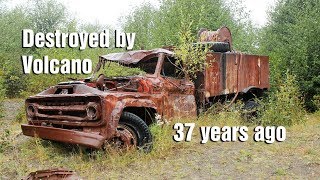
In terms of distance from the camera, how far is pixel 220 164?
6324 mm

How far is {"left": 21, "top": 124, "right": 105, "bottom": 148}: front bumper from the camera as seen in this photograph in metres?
6.33

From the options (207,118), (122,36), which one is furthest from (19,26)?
(207,118)

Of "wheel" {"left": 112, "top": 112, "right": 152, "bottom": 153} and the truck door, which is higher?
the truck door

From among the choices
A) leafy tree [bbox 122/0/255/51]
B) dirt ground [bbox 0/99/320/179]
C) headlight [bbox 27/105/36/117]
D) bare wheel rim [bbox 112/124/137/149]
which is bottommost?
dirt ground [bbox 0/99/320/179]

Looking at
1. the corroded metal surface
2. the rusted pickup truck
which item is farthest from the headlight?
the corroded metal surface

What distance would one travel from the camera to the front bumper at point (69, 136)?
633cm

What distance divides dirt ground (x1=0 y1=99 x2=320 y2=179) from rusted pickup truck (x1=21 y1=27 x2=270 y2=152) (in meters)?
0.46

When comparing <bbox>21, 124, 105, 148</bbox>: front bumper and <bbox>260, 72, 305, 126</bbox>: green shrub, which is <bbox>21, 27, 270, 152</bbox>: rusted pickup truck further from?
<bbox>260, 72, 305, 126</bbox>: green shrub

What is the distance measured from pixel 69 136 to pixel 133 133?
1031 millimetres

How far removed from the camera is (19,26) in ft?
106

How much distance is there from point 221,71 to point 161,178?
447 centimetres

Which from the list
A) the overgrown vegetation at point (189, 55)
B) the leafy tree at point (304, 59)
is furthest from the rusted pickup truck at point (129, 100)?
the leafy tree at point (304, 59)

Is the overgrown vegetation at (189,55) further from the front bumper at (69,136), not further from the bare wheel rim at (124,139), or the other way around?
the front bumper at (69,136)

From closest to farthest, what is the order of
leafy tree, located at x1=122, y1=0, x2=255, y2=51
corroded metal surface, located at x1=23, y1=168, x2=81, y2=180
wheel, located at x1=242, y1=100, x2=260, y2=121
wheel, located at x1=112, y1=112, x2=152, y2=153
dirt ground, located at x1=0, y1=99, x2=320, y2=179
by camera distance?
corroded metal surface, located at x1=23, y1=168, x2=81, y2=180 < dirt ground, located at x1=0, y1=99, x2=320, y2=179 < wheel, located at x1=112, y1=112, x2=152, y2=153 < wheel, located at x1=242, y1=100, x2=260, y2=121 < leafy tree, located at x1=122, y1=0, x2=255, y2=51
